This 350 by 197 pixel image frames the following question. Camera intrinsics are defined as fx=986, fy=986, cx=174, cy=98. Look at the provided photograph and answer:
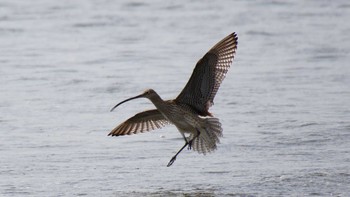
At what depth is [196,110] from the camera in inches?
294

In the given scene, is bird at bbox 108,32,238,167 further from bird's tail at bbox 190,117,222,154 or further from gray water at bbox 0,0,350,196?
gray water at bbox 0,0,350,196

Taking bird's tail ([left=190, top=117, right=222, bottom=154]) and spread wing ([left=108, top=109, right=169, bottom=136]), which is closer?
bird's tail ([left=190, top=117, right=222, bottom=154])

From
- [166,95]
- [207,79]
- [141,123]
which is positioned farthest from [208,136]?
[166,95]

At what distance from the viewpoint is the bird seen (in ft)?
23.9

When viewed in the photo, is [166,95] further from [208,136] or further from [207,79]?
[208,136]

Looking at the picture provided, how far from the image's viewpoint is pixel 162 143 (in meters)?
8.03

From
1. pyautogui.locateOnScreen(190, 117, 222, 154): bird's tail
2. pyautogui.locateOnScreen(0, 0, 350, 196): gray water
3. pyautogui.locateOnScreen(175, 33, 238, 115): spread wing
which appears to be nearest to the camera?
pyautogui.locateOnScreen(0, 0, 350, 196): gray water

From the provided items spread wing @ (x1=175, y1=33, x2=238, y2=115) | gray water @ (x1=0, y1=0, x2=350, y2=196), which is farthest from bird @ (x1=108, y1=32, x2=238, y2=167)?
gray water @ (x1=0, y1=0, x2=350, y2=196)

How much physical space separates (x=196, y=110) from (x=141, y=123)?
456mm

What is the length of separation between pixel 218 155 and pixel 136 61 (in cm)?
387

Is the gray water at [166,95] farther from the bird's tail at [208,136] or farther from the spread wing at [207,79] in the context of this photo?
the spread wing at [207,79]

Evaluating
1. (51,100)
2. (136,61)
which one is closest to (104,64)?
(136,61)

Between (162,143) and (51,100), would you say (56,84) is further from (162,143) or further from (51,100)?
(162,143)

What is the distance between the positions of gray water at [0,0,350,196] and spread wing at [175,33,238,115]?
1.40 ft
